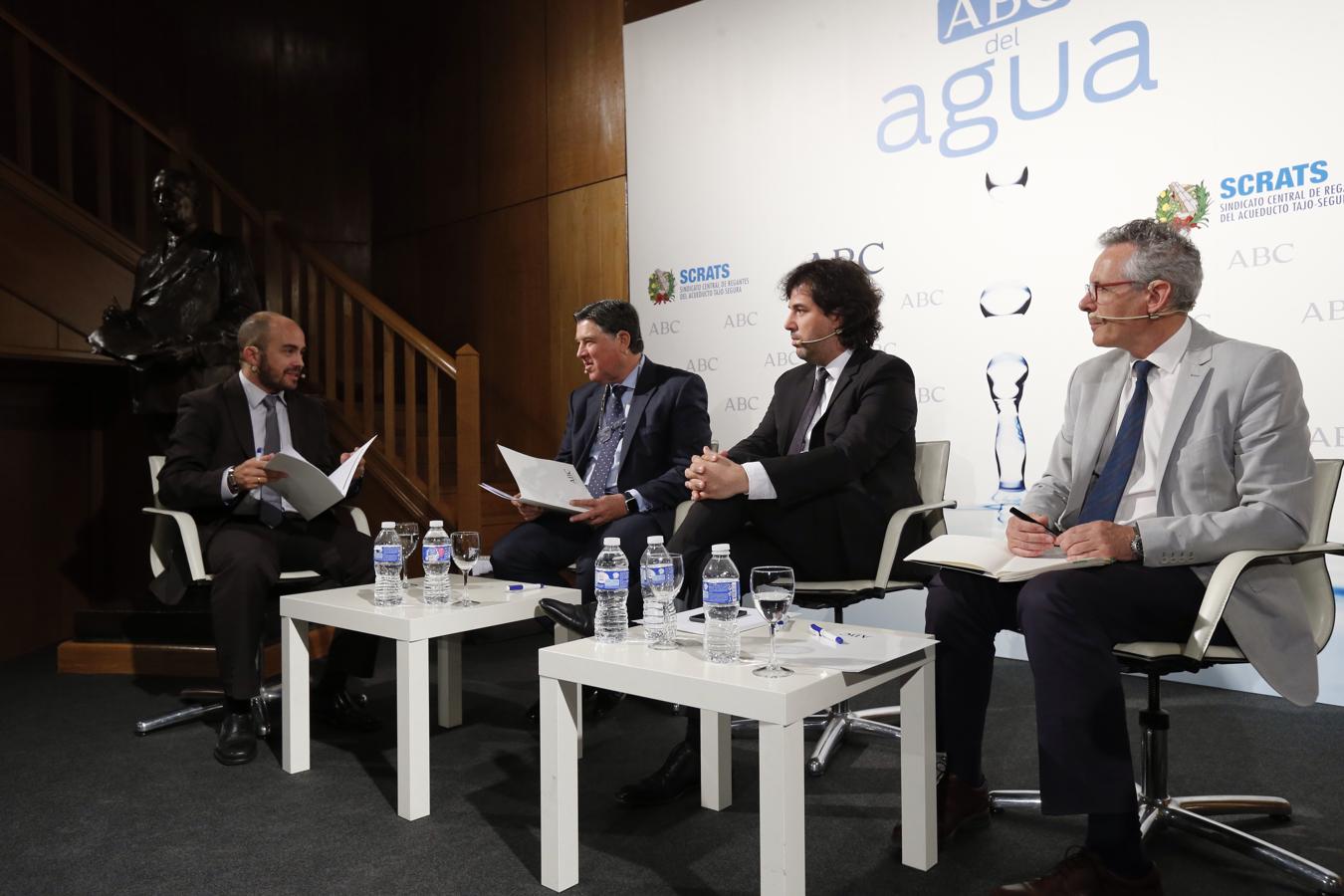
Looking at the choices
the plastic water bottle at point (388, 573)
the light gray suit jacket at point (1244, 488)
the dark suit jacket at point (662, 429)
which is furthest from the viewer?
the dark suit jacket at point (662, 429)

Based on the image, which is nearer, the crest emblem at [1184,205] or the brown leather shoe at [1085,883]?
the brown leather shoe at [1085,883]

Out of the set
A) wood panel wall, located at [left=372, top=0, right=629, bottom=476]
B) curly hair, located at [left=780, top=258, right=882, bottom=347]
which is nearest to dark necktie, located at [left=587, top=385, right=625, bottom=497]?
curly hair, located at [left=780, top=258, right=882, bottom=347]

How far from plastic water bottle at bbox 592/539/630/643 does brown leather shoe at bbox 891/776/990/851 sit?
685 millimetres

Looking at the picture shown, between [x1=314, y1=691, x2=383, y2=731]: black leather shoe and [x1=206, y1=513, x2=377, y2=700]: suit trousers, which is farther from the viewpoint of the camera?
[x1=314, y1=691, x2=383, y2=731]: black leather shoe

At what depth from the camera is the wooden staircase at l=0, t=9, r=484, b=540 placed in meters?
4.01

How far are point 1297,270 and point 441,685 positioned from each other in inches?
109

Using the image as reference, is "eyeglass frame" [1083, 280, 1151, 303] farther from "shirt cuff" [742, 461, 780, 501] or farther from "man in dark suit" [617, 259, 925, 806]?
"shirt cuff" [742, 461, 780, 501]


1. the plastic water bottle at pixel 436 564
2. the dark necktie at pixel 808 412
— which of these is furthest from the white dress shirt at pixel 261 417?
the dark necktie at pixel 808 412

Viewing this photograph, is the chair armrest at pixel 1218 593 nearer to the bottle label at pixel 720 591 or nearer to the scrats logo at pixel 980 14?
the bottle label at pixel 720 591

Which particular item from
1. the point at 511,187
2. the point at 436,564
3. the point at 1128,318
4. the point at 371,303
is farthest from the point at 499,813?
the point at 511,187

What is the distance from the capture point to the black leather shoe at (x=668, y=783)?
6.86 ft

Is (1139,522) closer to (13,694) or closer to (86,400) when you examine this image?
(13,694)

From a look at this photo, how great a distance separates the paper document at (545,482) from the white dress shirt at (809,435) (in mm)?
608

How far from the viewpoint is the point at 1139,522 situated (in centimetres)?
174
